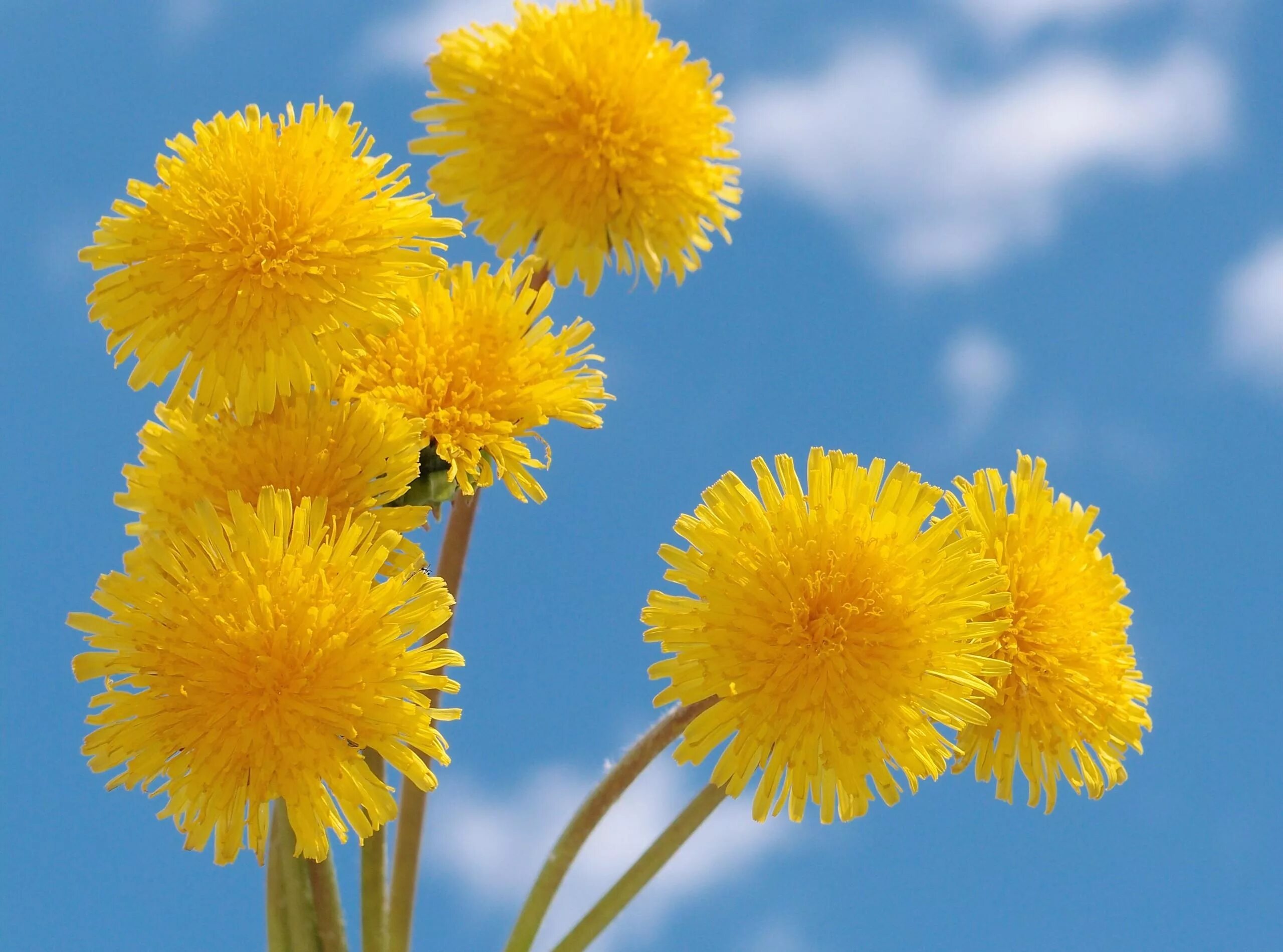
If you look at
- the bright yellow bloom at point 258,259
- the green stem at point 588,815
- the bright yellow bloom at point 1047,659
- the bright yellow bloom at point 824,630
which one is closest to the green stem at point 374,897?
the green stem at point 588,815

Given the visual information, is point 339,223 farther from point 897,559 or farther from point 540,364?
point 897,559

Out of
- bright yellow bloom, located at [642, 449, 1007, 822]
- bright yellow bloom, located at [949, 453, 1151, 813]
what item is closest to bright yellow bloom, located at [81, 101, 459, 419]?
bright yellow bloom, located at [642, 449, 1007, 822]

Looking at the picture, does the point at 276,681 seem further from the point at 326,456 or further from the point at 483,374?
the point at 483,374

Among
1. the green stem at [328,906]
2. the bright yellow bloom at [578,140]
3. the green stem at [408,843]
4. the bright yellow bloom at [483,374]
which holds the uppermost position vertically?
the bright yellow bloom at [578,140]

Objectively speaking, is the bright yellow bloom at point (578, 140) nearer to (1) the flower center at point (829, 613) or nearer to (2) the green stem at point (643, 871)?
(1) the flower center at point (829, 613)

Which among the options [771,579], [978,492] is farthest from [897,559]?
[978,492]
